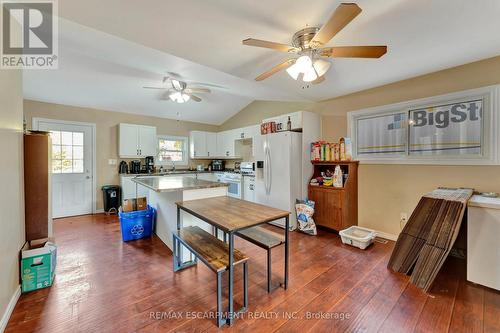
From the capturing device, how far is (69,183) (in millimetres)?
4426

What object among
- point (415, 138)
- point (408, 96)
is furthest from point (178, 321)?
point (408, 96)

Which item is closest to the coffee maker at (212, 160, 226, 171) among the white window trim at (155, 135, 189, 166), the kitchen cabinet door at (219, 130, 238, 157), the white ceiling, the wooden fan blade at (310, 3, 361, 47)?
the kitchen cabinet door at (219, 130, 238, 157)

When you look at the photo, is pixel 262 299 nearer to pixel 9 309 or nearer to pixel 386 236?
pixel 9 309

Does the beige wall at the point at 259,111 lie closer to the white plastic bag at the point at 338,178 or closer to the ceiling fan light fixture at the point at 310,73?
the white plastic bag at the point at 338,178

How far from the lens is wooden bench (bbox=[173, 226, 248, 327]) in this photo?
5.17ft

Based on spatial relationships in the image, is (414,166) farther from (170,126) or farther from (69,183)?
(69,183)

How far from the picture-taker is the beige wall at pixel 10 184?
61.5 inches

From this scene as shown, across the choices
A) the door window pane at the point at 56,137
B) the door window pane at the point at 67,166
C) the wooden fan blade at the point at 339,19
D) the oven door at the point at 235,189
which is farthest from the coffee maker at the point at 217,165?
the wooden fan blade at the point at 339,19

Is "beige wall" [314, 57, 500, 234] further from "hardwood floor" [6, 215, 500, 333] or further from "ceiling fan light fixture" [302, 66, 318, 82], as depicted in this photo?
"ceiling fan light fixture" [302, 66, 318, 82]

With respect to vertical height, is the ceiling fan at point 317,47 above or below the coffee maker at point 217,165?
above

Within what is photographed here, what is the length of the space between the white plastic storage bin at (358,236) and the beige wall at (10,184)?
140 inches

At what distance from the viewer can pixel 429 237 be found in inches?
83.8

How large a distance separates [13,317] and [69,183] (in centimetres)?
356

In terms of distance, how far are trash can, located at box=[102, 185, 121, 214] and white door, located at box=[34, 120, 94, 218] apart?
0.34m
